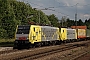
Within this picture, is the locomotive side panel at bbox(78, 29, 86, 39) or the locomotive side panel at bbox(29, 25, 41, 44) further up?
the locomotive side panel at bbox(29, 25, 41, 44)

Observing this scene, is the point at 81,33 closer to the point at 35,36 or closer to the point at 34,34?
the point at 35,36

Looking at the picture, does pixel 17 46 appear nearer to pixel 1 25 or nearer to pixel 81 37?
pixel 81 37

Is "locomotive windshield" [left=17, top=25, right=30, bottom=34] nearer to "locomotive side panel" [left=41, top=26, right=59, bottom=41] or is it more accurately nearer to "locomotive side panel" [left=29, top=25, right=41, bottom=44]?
"locomotive side panel" [left=29, top=25, right=41, bottom=44]

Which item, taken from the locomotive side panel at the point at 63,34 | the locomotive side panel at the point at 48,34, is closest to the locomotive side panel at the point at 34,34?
the locomotive side panel at the point at 48,34

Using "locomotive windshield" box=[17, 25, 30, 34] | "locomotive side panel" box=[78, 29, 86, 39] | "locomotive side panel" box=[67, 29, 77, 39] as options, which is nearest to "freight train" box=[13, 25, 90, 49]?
"locomotive windshield" box=[17, 25, 30, 34]

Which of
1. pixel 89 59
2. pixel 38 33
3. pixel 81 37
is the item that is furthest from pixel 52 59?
pixel 81 37

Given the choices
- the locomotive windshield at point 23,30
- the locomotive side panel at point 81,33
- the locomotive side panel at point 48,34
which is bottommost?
the locomotive side panel at point 81,33

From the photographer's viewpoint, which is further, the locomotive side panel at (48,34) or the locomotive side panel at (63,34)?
the locomotive side panel at (63,34)

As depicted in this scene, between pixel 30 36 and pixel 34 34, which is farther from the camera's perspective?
pixel 34 34

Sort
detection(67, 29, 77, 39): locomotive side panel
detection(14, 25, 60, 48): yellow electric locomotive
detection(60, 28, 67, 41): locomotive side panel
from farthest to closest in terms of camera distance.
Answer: detection(67, 29, 77, 39): locomotive side panel
detection(60, 28, 67, 41): locomotive side panel
detection(14, 25, 60, 48): yellow electric locomotive

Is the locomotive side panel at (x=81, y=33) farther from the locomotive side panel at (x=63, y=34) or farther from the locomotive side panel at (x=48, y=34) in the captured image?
the locomotive side panel at (x=48, y=34)

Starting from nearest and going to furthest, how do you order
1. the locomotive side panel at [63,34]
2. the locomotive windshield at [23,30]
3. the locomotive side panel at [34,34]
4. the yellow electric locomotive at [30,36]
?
the yellow electric locomotive at [30,36] → the locomotive windshield at [23,30] → the locomotive side panel at [34,34] → the locomotive side panel at [63,34]

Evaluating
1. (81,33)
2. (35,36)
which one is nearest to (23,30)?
(35,36)

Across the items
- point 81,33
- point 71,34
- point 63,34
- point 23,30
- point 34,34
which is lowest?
point 81,33
